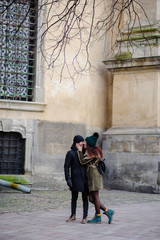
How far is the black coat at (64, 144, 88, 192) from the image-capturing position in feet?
24.7

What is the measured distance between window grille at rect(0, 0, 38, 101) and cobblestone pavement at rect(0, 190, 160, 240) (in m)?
3.52

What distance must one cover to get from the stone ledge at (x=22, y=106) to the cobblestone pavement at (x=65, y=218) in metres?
2.78

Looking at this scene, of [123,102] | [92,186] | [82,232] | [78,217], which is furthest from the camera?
[123,102]

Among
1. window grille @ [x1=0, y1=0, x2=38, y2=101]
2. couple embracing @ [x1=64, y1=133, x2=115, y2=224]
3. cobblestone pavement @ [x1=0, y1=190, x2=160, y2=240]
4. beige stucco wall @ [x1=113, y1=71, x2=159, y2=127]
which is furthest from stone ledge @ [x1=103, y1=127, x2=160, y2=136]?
couple embracing @ [x1=64, y1=133, x2=115, y2=224]

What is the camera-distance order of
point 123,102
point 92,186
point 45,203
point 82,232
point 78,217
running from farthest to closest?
point 123,102 < point 45,203 < point 78,217 < point 92,186 < point 82,232

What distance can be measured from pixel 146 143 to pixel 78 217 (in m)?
5.71

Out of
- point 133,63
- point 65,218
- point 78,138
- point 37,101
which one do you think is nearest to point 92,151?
point 78,138

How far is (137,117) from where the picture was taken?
550 inches

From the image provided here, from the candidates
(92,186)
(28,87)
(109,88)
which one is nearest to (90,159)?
(92,186)

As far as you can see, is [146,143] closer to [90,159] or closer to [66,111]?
[66,111]

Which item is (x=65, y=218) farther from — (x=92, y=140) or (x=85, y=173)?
(x=92, y=140)

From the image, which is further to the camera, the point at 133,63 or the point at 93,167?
the point at 133,63

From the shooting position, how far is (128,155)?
13.7 m

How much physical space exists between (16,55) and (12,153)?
10.0 ft
